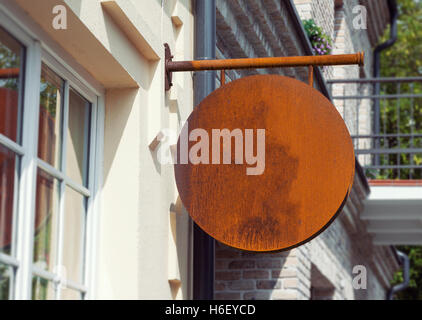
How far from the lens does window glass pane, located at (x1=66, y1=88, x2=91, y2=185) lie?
3681 mm

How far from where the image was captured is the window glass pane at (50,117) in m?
3.39

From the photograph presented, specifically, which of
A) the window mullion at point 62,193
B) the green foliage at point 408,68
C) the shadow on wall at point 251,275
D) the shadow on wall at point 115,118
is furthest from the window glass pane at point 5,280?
the green foliage at point 408,68

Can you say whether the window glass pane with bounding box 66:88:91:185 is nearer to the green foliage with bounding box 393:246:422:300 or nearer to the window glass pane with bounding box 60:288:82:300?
the window glass pane with bounding box 60:288:82:300

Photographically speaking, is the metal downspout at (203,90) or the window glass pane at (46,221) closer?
the window glass pane at (46,221)

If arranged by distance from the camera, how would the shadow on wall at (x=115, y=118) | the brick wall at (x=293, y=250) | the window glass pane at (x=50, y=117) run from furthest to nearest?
the brick wall at (x=293, y=250), the shadow on wall at (x=115, y=118), the window glass pane at (x=50, y=117)

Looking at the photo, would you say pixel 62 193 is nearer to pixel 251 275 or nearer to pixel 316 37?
pixel 251 275

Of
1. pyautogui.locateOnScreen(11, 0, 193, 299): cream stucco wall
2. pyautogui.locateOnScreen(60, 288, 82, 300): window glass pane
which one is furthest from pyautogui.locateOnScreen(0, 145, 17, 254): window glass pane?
pyautogui.locateOnScreen(11, 0, 193, 299): cream stucco wall

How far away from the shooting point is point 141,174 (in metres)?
3.99

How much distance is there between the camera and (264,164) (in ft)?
11.9

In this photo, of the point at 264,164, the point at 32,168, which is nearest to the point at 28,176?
the point at 32,168

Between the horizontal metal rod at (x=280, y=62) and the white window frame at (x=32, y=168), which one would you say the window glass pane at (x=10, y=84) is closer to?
the white window frame at (x=32, y=168)

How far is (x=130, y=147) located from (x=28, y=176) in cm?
87

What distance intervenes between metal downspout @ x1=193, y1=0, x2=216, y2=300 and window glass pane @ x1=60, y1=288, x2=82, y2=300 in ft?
3.46
